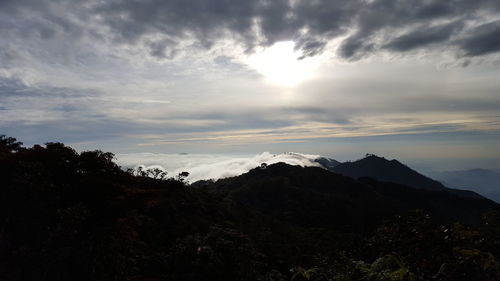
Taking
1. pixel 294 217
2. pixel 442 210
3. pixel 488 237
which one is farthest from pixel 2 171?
pixel 442 210

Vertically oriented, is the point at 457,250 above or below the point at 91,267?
above

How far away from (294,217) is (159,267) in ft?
205

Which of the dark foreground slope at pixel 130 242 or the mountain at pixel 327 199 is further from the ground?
the dark foreground slope at pixel 130 242

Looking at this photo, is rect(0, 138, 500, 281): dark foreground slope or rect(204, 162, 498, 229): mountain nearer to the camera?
rect(0, 138, 500, 281): dark foreground slope

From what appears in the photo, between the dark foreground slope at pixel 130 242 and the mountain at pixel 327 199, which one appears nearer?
the dark foreground slope at pixel 130 242

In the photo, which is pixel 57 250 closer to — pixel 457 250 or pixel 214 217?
pixel 457 250

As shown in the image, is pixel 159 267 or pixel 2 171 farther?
pixel 2 171

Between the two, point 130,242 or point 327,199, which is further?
point 327,199

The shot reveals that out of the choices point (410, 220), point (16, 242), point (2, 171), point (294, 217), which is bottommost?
point (294, 217)

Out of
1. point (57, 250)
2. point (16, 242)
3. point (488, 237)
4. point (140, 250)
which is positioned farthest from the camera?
point (140, 250)

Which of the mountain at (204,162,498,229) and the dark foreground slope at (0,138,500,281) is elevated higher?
the dark foreground slope at (0,138,500,281)

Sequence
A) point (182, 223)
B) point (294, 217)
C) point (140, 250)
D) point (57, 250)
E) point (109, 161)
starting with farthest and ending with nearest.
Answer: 1. point (294, 217)
2. point (182, 223)
3. point (109, 161)
4. point (140, 250)
5. point (57, 250)

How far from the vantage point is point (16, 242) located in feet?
28.2

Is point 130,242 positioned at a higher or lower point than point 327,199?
higher
